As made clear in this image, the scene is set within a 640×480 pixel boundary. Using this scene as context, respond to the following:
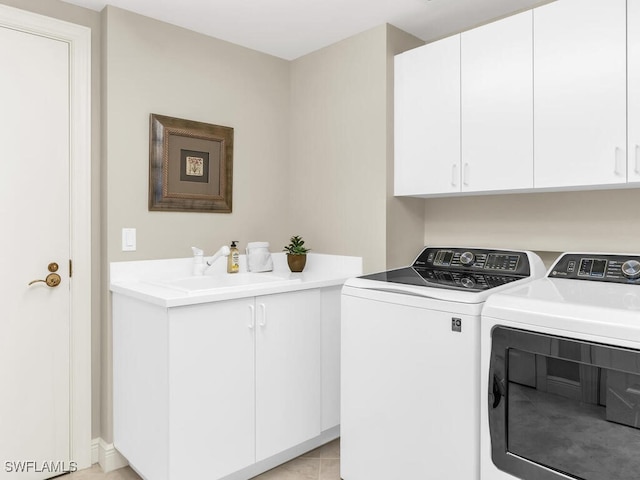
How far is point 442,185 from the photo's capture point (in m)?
2.27

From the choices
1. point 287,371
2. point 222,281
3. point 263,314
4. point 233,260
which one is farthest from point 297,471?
point 233,260


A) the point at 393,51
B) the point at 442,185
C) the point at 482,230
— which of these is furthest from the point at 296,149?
the point at 482,230

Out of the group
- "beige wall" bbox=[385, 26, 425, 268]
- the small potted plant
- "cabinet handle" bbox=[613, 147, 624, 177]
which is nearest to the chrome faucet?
the small potted plant

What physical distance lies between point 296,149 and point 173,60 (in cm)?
93

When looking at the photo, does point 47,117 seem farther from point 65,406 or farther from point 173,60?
point 65,406

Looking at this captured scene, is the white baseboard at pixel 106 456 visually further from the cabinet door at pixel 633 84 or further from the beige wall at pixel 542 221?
the cabinet door at pixel 633 84

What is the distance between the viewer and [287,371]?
2.21m

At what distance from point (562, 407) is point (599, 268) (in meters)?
0.78

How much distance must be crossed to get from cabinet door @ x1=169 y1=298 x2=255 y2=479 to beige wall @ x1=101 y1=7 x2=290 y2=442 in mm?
645

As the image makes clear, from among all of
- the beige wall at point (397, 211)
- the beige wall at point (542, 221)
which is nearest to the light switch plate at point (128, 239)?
the beige wall at point (397, 211)

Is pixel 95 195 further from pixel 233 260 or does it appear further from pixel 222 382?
pixel 222 382

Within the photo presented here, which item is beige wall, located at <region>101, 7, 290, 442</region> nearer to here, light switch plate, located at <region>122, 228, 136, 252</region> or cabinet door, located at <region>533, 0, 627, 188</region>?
light switch plate, located at <region>122, 228, 136, 252</region>

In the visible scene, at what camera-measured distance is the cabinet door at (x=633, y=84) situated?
1670mm

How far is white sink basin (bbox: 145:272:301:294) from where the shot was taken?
7.15 ft
